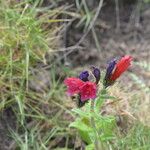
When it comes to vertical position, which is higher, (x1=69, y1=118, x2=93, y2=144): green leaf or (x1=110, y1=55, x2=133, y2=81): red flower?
(x1=110, y1=55, x2=133, y2=81): red flower

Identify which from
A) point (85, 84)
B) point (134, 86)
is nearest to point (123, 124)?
point (134, 86)

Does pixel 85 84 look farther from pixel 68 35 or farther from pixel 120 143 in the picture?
pixel 68 35

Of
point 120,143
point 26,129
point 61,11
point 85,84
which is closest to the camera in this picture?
point 85,84

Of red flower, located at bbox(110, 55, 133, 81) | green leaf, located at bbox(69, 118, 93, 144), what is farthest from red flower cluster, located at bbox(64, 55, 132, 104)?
green leaf, located at bbox(69, 118, 93, 144)

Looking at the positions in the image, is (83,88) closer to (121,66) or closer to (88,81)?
(88,81)

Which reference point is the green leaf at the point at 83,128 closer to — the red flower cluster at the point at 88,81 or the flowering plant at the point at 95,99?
the flowering plant at the point at 95,99

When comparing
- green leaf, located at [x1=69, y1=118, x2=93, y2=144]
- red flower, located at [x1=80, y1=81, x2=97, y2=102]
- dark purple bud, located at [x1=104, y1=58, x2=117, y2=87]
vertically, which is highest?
dark purple bud, located at [x1=104, y1=58, x2=117, y2=87]

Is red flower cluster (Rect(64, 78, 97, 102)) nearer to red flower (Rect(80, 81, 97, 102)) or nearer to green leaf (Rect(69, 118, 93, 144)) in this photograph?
red flower (Rect(80, 81, 97, 102))

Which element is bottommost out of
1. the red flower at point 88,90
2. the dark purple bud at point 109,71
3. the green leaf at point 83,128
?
the green leaf at point 83,128

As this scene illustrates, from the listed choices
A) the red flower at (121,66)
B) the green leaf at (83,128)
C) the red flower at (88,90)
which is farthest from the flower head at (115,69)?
the green leaf at (83,128)
